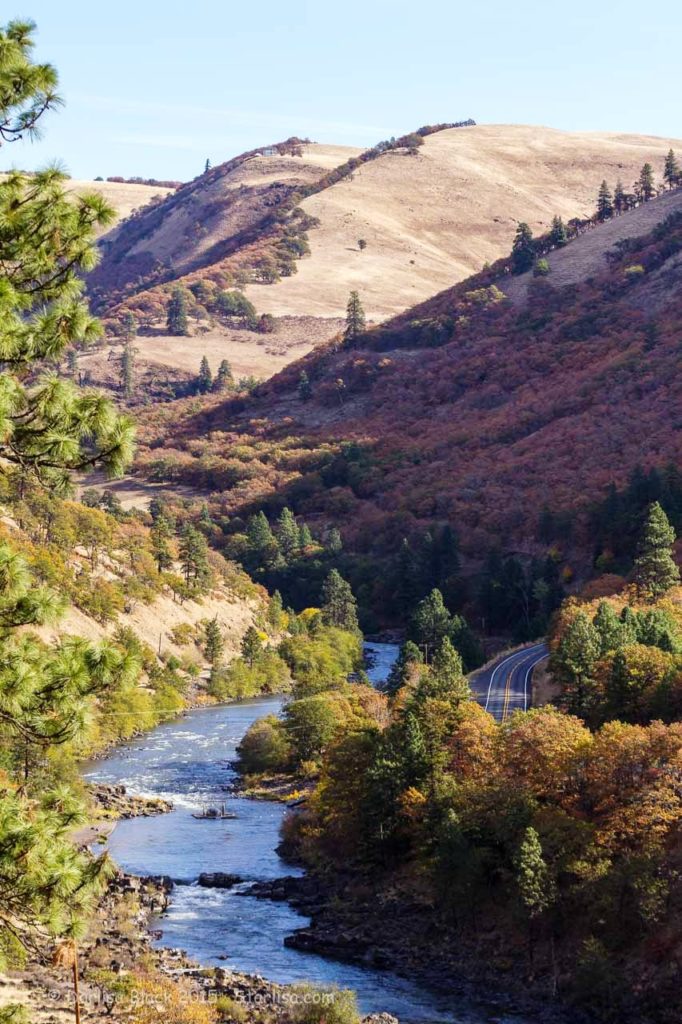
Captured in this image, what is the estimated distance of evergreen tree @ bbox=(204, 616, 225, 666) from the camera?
349ft

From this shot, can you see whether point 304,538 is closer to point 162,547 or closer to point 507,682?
point 162,547

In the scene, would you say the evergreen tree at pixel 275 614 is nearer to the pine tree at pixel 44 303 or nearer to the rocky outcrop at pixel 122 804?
the rocky outcrop at pixel 122 804

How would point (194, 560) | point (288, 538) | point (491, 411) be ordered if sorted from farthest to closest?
point (491, 411) < point (288, 538) < point (194, 560)

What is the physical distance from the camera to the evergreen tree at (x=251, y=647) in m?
108

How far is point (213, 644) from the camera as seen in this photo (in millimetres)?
106375

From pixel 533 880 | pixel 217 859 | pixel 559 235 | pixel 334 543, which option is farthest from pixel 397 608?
pixel 559 235

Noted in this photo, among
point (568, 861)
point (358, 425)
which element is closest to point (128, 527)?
point (358, 425)

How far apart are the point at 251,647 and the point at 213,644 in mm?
4065

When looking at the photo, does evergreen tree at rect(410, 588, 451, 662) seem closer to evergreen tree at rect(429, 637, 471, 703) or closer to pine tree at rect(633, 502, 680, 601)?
pine tree at rect(633, 502, 680, 601)

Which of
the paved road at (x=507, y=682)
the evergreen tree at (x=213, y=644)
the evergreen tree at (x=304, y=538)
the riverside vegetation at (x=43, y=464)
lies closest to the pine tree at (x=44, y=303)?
the riverside vegetation at (x=43, y=464)

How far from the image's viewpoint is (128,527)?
120 meters

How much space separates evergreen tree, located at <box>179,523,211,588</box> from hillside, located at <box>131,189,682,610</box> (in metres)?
24.5

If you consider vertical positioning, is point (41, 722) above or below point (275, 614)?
above

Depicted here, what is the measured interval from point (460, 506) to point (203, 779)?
6762 centimetres
